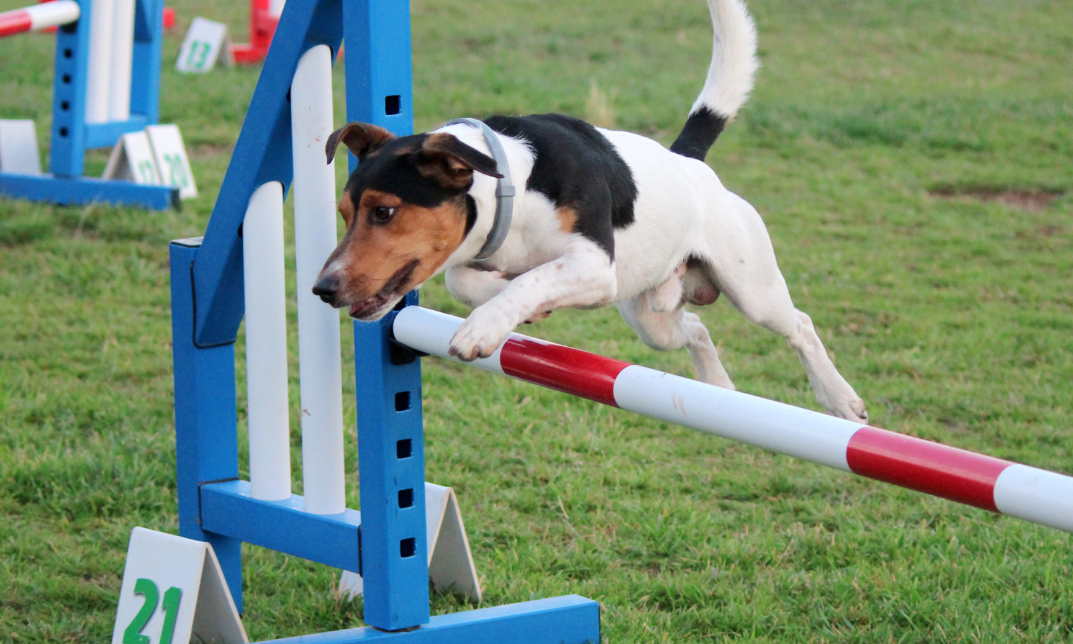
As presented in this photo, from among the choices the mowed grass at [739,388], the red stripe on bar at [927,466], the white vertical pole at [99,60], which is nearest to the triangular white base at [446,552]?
the mowed grass at [739,388]

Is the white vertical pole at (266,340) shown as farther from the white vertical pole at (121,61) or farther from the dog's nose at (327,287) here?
the white vertical pole at (121,61)

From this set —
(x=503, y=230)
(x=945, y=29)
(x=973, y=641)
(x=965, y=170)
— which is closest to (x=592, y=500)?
(x=973, y=641)

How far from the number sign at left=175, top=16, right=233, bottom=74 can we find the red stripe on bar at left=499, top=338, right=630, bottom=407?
8.05 meters

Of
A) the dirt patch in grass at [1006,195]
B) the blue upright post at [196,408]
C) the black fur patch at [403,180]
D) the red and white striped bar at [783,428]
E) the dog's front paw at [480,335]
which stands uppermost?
the black fur patch at [403,180]

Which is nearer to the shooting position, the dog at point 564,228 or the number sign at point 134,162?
the dog at point 564,228

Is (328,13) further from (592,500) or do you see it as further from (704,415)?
(592,500)

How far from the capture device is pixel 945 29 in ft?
36.4

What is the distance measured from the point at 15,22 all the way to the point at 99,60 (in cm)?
71

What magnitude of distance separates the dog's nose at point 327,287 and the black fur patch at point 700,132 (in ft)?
4.16

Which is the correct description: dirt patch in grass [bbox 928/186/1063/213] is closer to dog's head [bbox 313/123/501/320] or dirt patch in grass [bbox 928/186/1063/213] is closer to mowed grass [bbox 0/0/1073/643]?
mowed grass [bbox 0/0/1073/643]

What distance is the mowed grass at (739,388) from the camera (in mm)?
2934

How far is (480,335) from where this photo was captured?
6.45ft

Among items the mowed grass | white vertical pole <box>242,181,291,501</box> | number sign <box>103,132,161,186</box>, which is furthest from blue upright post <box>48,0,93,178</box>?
white vertical pole <box>242,181,291,501</box>

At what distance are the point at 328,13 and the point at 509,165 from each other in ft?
1.87
